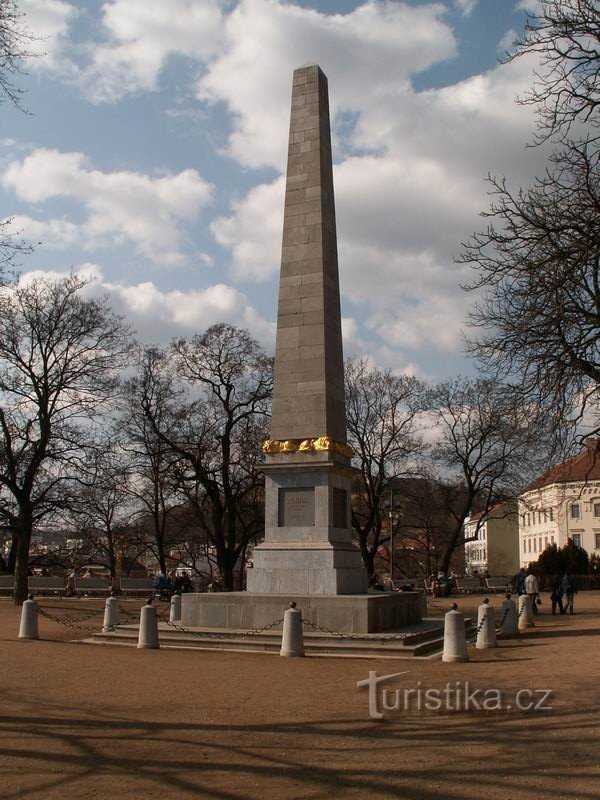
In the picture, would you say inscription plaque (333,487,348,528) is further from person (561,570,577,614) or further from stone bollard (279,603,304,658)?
person (561,570,577,614)

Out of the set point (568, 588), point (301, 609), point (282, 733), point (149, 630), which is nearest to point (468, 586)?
point (568, 588)

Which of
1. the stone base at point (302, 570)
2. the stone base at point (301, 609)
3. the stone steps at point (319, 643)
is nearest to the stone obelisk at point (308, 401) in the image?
the stone base at point (302, 570)

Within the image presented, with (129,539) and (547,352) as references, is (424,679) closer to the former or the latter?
(547,352)

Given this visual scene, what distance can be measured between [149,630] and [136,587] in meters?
25.8

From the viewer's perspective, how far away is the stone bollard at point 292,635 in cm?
1438

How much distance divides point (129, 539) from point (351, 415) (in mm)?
13376

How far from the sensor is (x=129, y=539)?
43188mm

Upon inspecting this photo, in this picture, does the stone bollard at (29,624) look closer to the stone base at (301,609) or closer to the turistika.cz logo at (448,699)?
the stone base at (301,609)

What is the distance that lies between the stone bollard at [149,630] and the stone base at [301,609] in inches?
60.5

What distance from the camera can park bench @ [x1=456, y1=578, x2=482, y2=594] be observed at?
46556 mm

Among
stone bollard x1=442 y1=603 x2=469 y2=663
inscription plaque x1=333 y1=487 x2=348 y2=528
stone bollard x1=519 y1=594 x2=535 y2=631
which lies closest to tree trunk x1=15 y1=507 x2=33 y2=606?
inscription plaque x1=333 y1=487 x2=348 y2=528

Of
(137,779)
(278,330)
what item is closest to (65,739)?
(137,779)

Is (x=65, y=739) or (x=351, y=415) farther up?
(x=351, y=415)

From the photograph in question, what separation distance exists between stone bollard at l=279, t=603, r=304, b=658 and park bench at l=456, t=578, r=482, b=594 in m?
33.6
